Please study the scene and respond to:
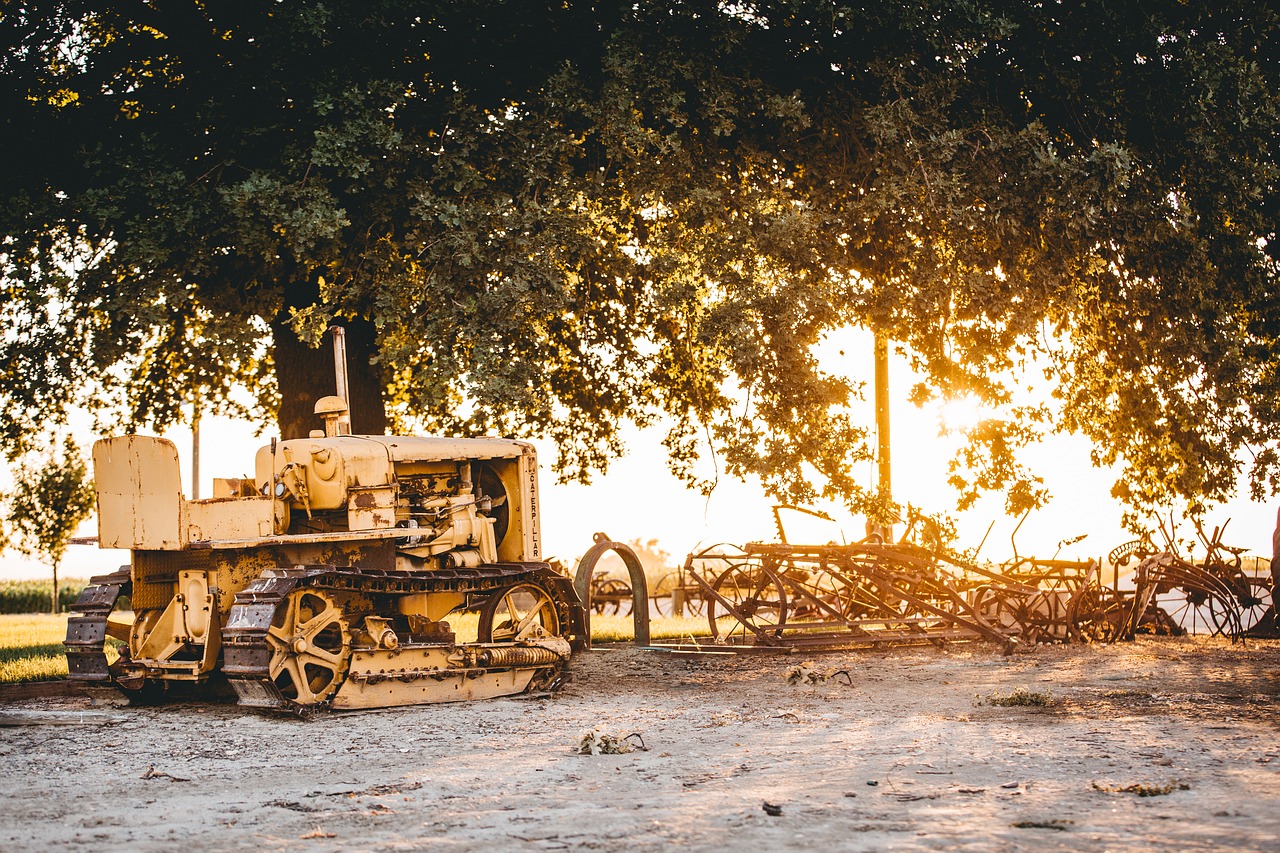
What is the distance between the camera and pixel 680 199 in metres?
15.2

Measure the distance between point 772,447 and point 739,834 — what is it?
29.7 feet

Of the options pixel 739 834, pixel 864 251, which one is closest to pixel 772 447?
pixel 864 251

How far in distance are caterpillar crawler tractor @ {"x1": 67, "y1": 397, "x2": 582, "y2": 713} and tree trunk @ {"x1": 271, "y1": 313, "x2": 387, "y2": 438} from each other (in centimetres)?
388

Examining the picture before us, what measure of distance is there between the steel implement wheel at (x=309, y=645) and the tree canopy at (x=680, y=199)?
3.51m

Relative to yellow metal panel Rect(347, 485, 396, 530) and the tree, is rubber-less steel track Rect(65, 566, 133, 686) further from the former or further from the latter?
the tree

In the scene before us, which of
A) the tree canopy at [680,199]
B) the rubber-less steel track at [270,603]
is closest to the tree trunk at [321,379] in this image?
the tree canopy at [680,199]

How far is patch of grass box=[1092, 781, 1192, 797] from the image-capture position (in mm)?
6492

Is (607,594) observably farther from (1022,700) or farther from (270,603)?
(270,603)

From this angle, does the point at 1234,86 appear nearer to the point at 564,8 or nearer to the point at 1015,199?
the point at 1015,199

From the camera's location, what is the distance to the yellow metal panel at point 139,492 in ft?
37.0

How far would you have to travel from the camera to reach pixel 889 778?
7.09 m

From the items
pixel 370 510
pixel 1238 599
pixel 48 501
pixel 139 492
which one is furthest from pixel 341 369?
pixel 48 501

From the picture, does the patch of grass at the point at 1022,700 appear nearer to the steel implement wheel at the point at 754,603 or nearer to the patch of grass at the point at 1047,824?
the steel implement wheel at the point at 754,603

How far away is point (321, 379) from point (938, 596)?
8.49 metres
